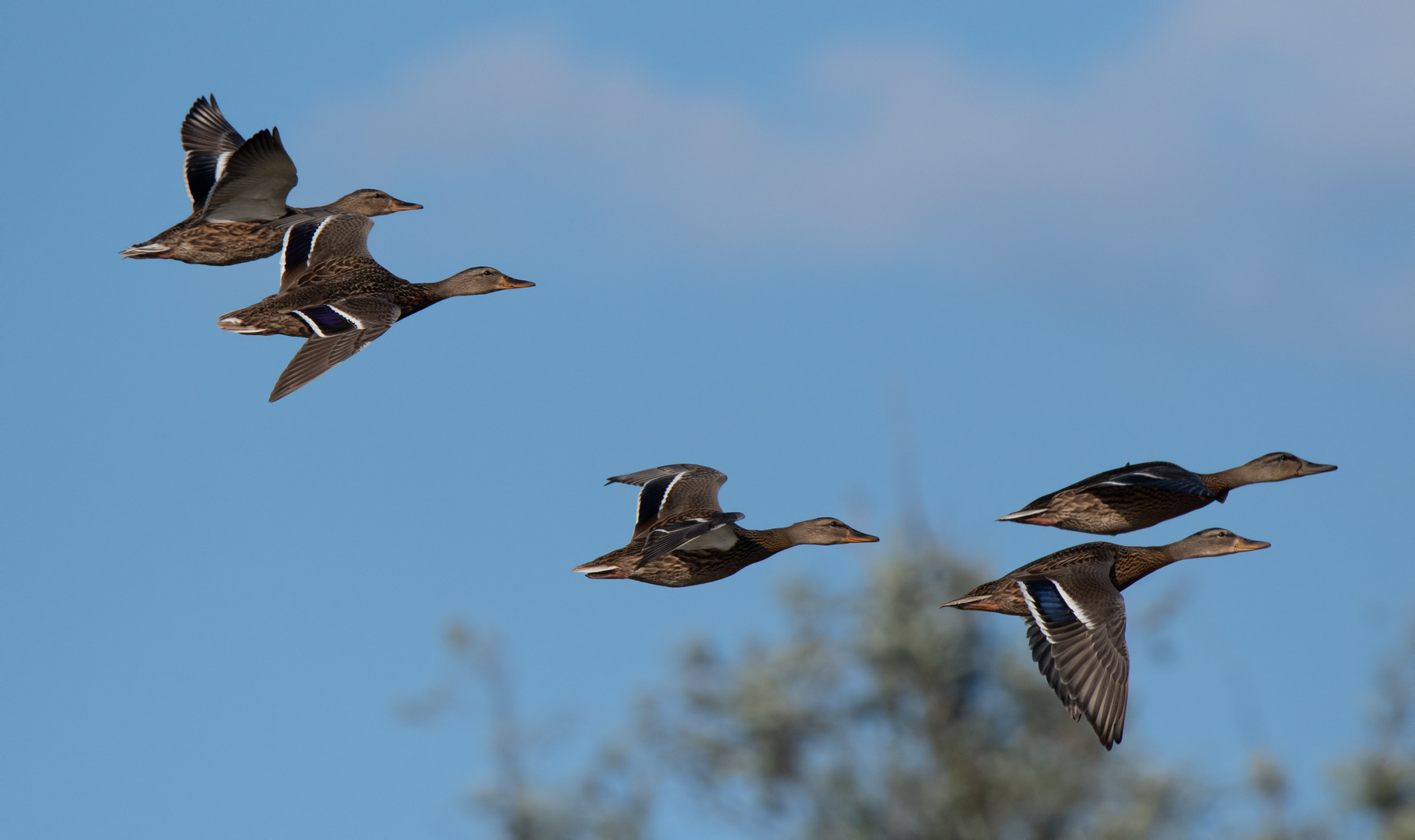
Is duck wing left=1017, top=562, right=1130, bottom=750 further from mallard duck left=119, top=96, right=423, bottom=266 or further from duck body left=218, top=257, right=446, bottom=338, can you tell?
mallard duck left=119, top=96, right=423, bottom=266

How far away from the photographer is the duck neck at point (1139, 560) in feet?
39.8

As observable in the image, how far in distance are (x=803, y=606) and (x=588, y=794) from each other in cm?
456

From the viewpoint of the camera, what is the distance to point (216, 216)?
47.8 ft

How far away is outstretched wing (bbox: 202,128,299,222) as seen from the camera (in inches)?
550

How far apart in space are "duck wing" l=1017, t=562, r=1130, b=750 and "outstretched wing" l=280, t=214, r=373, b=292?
20.9ft

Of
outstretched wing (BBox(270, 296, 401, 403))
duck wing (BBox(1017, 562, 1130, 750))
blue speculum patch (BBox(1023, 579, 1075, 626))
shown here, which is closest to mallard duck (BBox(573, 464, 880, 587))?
blue speculum patch (BBox(1023, 579, 1075, 626))

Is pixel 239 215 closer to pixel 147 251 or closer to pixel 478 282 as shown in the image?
pixel 147 251

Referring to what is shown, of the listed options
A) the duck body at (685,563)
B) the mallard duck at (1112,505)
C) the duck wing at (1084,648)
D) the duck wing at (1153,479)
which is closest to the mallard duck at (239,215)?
the duck body at (685,563)

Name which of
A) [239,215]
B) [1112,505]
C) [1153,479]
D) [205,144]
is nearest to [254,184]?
[239,215]

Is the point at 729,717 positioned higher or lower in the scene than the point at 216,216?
lower

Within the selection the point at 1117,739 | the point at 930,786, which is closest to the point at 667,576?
the point at 1117,739

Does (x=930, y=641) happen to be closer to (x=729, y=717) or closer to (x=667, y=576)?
(x=729, y=717)

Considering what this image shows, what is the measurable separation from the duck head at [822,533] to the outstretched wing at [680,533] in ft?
4.80

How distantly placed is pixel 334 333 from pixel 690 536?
3291 millimetres
